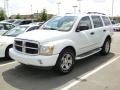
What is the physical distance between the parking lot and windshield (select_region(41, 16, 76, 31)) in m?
1.52

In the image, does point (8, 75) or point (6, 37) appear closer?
point (8, 75)

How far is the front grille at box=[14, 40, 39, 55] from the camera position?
→ 6.12 m

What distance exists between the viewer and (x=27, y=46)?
6.34 meters

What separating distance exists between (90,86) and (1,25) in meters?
8.95

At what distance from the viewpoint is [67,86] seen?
5676 mm

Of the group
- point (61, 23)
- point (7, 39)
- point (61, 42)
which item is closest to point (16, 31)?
point (7, 39)

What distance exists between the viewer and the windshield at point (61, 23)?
7.18m

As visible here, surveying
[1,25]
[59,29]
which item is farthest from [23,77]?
[1,25]

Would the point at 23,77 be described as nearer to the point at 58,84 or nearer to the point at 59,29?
the point at 58,84

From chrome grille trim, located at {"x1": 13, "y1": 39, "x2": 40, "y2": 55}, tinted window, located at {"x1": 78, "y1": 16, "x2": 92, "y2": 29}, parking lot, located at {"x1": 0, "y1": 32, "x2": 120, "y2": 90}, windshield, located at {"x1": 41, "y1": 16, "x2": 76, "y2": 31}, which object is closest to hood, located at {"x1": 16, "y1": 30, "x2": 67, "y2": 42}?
chrome grille trim, located at {"x1": 13, "y1": 39, "x2": 40, "y2": 55}

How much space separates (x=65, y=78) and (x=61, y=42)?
43.2 inches

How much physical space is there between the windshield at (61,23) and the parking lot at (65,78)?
1.52 metres

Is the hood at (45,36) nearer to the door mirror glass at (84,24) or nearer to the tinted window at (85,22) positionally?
the door mirror glass at (84,24)

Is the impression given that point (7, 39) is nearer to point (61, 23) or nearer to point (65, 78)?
point (61, 23)
